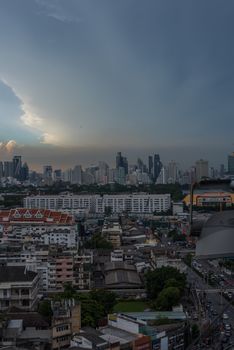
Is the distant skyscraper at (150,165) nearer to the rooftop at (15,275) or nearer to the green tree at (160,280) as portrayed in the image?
Result: the green tree at (160,280)

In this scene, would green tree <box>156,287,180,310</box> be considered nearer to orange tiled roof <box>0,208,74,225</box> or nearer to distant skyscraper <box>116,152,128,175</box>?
orange tiled roof <box>0,208,74,225</box>

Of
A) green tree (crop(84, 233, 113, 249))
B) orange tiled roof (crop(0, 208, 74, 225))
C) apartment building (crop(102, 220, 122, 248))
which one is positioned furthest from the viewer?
orange tiled roof (crop(0, 208, 74, 225))

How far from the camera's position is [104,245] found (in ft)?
30.7

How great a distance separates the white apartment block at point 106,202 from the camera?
17.4m

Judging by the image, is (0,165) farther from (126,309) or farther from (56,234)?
(126,309)

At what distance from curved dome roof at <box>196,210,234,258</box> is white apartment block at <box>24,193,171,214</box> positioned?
1633 cm

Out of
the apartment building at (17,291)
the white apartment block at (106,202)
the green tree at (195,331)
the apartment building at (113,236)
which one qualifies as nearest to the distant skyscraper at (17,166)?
the white apartment block at (106,202)

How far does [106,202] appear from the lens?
1778 cm

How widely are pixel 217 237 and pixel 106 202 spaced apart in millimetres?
16929

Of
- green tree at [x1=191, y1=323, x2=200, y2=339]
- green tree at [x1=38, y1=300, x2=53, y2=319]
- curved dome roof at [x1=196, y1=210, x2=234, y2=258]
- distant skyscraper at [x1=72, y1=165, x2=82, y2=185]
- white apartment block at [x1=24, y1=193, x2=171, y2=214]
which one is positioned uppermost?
distant skyscraper at [x1=72, y1=165, x2=82, y2=185]

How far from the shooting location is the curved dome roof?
A: 87 cm

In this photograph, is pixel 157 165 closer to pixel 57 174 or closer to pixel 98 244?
pixel 57 174

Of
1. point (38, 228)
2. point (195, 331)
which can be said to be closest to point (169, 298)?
point (195, 331)

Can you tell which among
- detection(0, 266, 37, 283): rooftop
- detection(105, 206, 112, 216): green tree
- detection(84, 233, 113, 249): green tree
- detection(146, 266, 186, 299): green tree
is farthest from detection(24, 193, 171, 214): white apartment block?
detection(0, 266, 37, 283): rooftop
